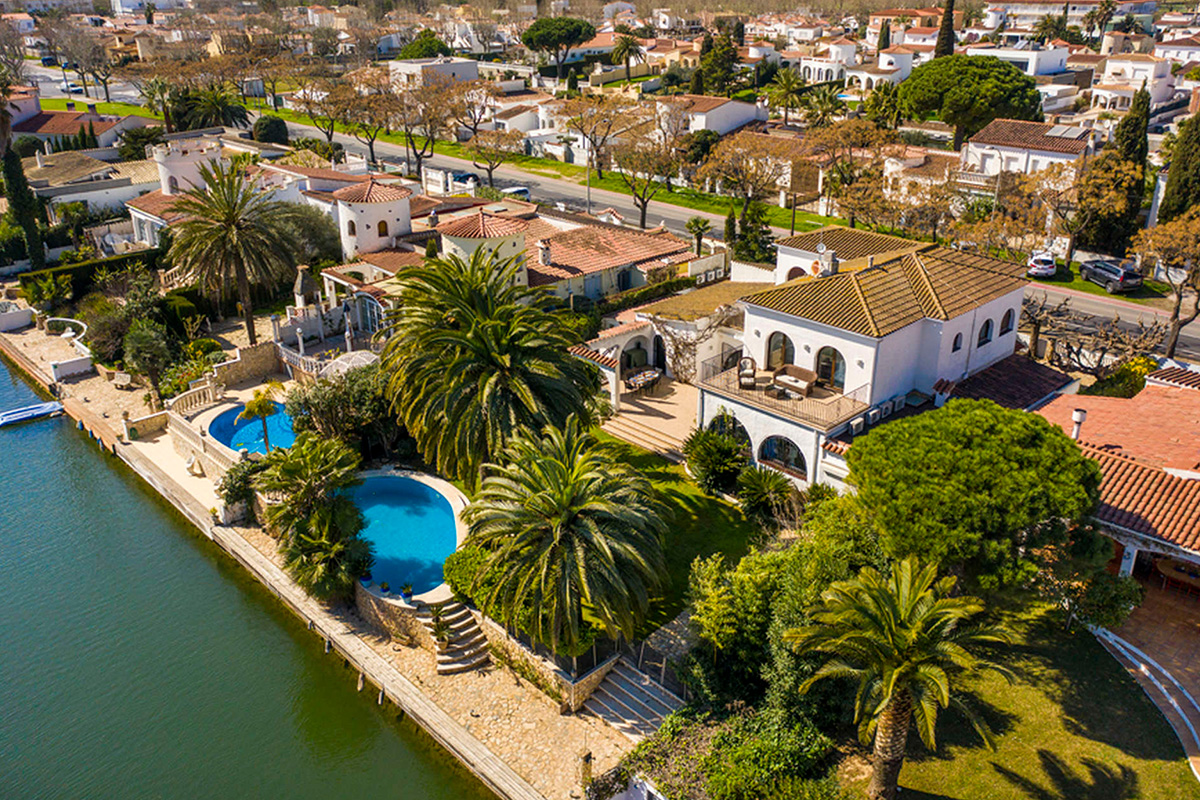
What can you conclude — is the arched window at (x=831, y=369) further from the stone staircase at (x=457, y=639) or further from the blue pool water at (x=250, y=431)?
the blue pool water at (x=250, y=431)

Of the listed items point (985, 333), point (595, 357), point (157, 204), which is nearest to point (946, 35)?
point (985, 333)

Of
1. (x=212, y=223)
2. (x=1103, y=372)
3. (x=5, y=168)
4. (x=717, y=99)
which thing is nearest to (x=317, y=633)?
(x=212, y=223)

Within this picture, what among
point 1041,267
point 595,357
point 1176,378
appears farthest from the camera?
point 1041,267

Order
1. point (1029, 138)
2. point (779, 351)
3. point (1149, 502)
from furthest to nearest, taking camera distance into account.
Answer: point (1029, 138), point (779, 351), point (1149, 502)

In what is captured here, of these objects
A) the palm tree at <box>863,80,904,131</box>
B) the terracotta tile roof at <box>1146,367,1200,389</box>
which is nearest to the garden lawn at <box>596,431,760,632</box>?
the terracotta tile roof at <box>1146,367,1200,389</box>

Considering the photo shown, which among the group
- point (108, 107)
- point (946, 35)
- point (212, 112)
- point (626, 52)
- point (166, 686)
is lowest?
point (166, 686)

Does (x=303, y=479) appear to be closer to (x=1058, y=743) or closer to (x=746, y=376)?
(x=746, y=376)
